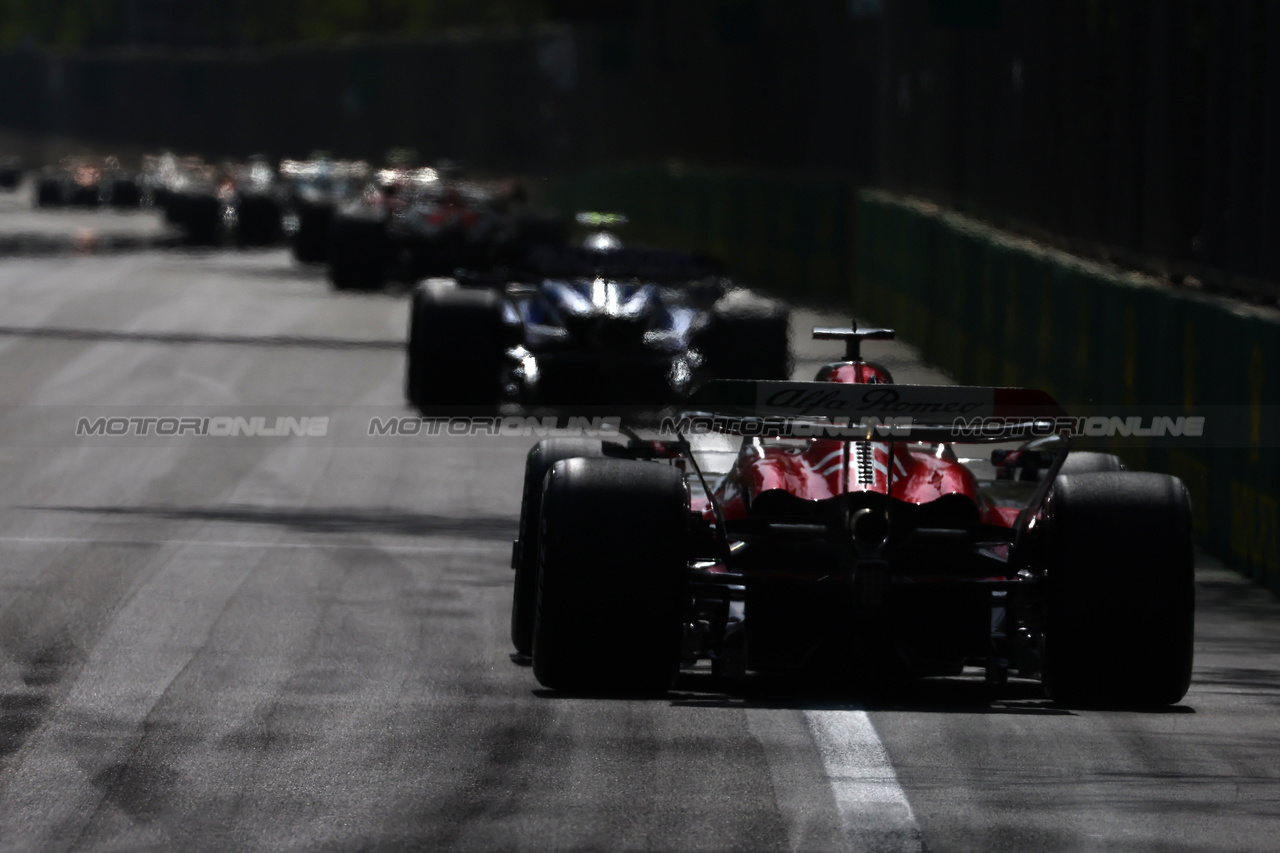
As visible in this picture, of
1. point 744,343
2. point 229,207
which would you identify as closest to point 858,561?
point 744,343

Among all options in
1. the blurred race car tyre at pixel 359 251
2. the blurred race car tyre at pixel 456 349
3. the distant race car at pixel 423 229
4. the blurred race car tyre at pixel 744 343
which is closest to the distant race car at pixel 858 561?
the blurred race car tyre at pixel 456 349

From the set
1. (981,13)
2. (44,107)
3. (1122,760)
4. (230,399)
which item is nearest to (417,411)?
(230,399)

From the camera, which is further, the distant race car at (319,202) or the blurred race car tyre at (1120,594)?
the distant race car at (319,202)

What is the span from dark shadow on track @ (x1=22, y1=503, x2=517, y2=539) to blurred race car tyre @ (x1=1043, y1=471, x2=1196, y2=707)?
471 centimetres

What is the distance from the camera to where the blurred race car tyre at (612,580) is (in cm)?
720

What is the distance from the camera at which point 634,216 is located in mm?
39969

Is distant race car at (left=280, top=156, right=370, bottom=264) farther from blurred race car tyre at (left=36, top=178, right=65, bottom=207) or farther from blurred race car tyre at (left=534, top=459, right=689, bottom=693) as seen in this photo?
blurred race car tyre at (left=534, top=459, right=689, bottom=693)

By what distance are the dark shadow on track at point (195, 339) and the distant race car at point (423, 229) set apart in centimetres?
395

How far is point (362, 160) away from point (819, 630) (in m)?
62.1

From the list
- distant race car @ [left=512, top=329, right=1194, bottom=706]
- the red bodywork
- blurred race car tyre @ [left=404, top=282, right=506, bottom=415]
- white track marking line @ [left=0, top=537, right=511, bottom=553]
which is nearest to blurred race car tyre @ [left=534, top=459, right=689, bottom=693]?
distant race car @ [left=512, top=329, right=1194, bottom=706]

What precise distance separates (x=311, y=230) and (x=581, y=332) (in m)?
19.4

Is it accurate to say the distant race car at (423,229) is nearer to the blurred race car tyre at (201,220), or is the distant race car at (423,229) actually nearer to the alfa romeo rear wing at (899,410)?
the blurred race car tyre at (201,220)

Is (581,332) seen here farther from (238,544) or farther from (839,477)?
(839,477)

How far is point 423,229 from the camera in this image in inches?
1080
